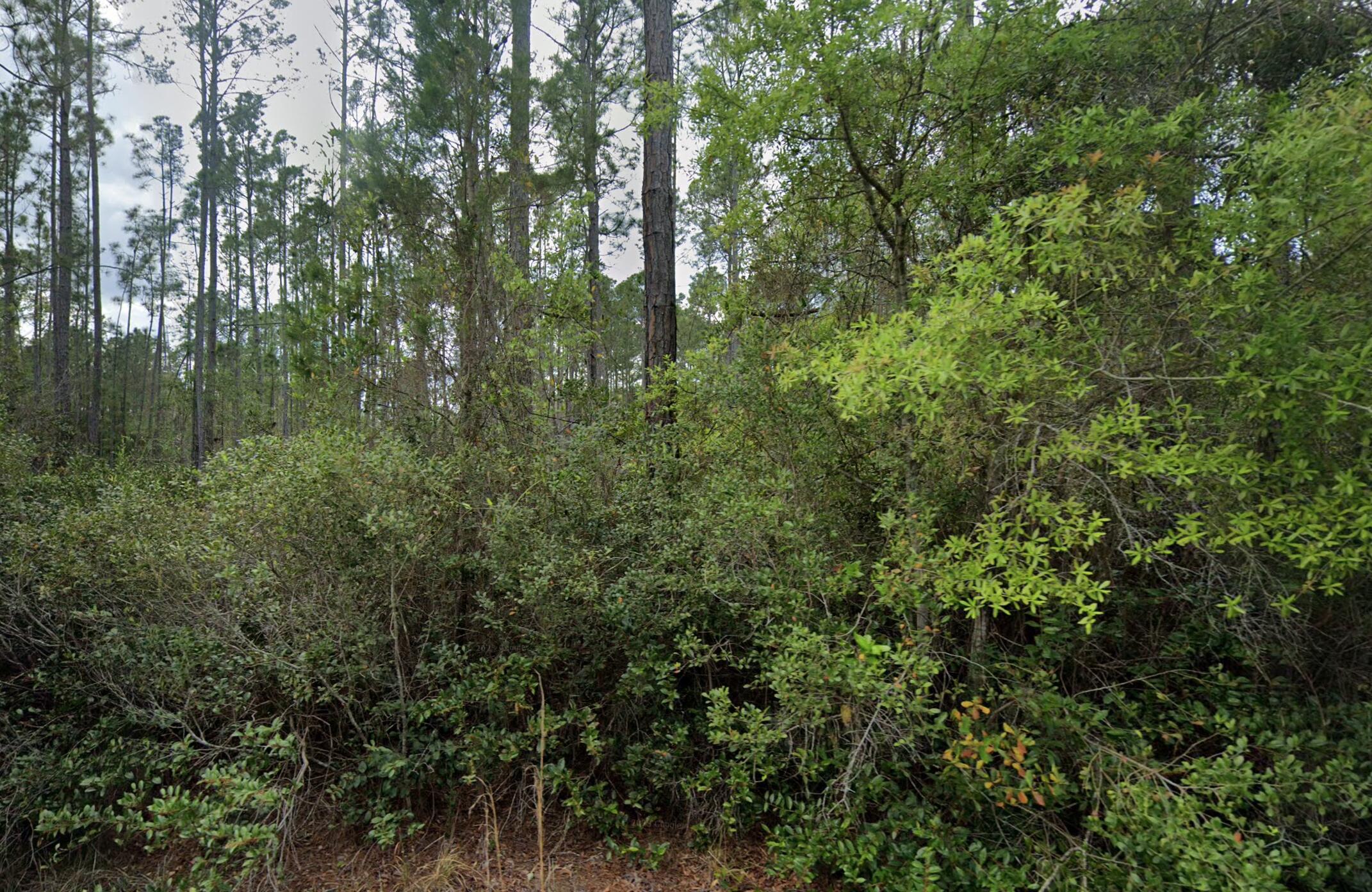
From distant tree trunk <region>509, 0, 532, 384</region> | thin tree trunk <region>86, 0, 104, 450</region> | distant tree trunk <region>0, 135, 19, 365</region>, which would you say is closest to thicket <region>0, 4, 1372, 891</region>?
distant tree trunk <region>509, 0, 532, 384</region>

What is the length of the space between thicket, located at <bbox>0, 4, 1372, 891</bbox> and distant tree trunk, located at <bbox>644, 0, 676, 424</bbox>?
1.28 metres

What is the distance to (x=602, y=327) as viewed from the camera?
555cm

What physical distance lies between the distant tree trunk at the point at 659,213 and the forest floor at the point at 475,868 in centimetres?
359

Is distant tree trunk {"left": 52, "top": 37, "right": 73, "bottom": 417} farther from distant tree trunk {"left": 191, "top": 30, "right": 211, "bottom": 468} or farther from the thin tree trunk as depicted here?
distant tree trunk {"left": 191, "top": 30, "right": 211, "bottom": 468}

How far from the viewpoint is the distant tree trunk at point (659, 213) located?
5383 mm

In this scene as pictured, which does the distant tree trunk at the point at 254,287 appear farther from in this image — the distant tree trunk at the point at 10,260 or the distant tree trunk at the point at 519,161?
the distant tree trunk at the point at 519,161

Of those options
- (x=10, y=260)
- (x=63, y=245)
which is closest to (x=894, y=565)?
(x=10, y=260)

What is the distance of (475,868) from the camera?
296cm

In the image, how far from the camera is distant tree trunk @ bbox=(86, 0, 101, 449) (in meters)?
11.4

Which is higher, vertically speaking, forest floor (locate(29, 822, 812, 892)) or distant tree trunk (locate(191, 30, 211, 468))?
distant tree trunk (locate(191, 30, 211, 468))

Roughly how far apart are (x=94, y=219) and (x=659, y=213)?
17.1m

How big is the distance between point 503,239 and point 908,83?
360cm

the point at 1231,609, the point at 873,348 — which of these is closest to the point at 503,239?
the point at 873,348

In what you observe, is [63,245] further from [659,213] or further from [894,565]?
[894,565]
